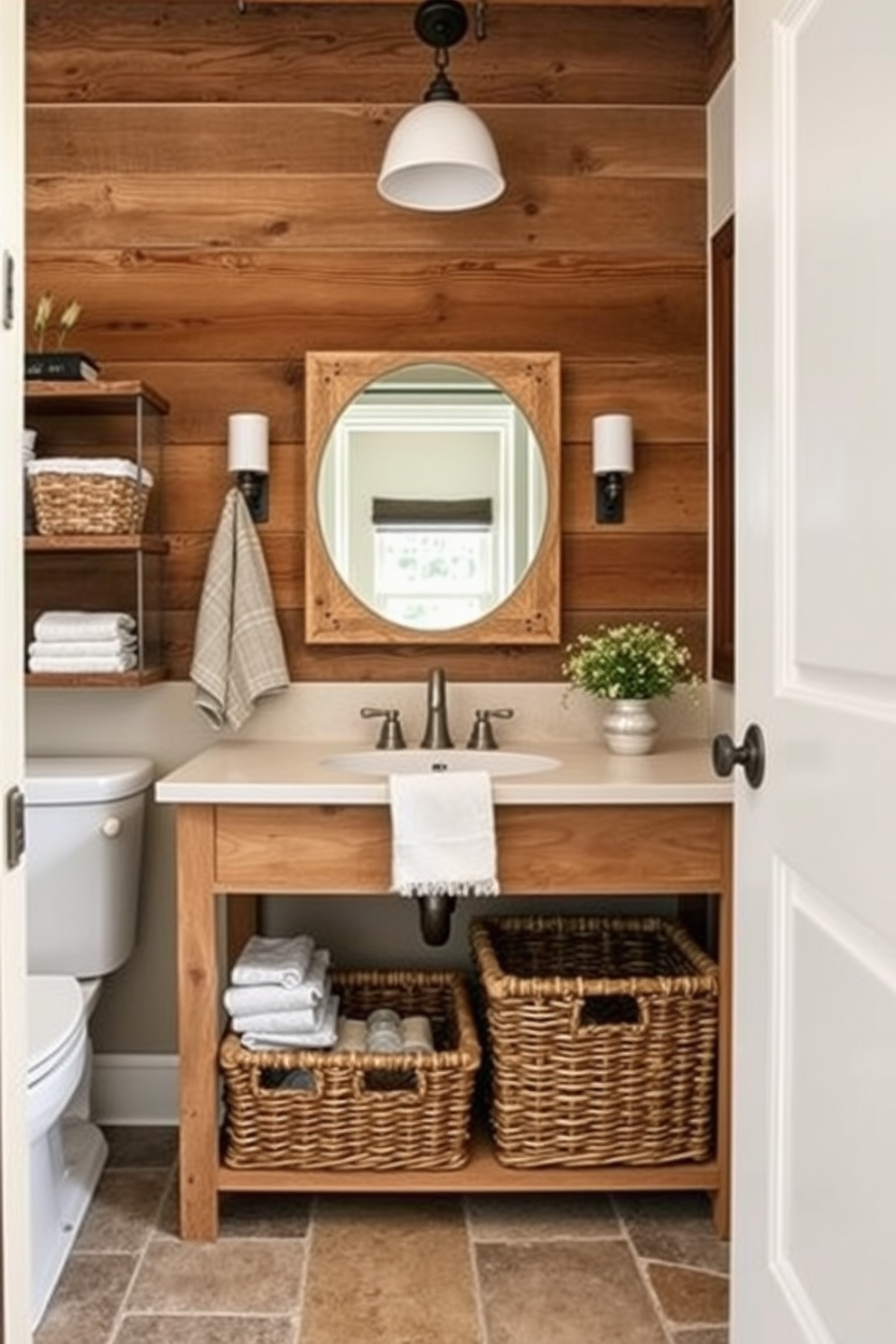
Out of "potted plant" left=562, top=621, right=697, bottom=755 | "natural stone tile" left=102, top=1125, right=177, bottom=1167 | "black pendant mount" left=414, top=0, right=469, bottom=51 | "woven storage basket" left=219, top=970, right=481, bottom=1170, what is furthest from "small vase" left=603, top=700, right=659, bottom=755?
"black pendant mount" left=414, top=0, right=469, bottom=51

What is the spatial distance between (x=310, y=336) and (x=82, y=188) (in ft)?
1.96

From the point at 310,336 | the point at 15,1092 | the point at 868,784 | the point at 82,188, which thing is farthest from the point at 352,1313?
the point at 82,188

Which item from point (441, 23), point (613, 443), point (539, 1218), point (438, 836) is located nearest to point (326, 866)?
point (438, 836)

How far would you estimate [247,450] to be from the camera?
243 centimetres

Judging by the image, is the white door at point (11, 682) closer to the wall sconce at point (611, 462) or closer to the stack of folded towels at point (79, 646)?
the stack of folded towels at point (79, 646)

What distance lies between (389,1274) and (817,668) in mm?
1366

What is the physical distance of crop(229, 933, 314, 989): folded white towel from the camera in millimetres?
2061

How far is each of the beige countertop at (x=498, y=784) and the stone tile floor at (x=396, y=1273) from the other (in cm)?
79

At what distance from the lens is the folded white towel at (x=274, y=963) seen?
2.06 m

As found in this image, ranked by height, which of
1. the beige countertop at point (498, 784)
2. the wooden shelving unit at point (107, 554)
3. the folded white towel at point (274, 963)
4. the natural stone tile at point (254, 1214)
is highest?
the wooden shelving unit at point (107, 554)

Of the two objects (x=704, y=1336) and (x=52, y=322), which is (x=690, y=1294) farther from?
(x=52, y=322)

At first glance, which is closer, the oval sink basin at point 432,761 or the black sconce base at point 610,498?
the oval sink basin at point 432,761

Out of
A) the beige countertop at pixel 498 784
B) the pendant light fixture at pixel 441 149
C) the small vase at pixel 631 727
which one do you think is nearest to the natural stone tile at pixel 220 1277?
the beige countertop at pixel 498 784

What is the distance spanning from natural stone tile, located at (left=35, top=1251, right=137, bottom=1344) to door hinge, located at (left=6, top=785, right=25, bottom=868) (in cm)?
111
